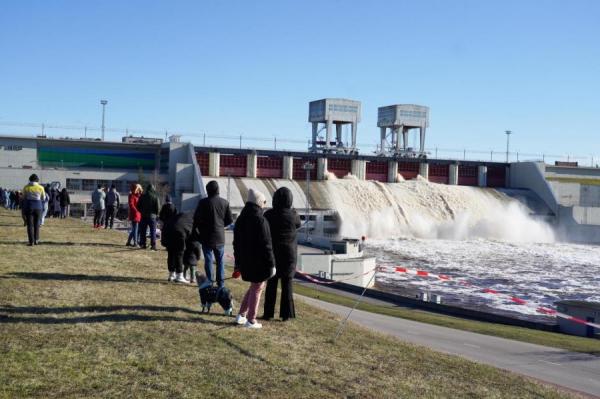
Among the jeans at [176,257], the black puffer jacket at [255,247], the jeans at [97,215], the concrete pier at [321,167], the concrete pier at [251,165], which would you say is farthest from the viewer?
the concrete pier at [321,167]

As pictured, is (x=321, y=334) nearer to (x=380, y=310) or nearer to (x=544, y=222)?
(x=380, y=310)

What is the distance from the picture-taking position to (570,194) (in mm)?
74188

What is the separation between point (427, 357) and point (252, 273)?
8.26ft

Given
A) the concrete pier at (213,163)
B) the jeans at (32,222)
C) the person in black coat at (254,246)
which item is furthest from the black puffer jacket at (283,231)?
the concrete pier at (213,163)

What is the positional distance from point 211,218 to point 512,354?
5881mm

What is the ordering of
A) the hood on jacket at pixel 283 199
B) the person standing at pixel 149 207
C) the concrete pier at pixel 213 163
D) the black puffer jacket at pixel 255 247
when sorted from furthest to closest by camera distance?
the concrete pier at pixel 213 163
the person standing at pixel 149 207
the hood on jacket at pixel 283 199
the black puffer jacket at pixel 255 247

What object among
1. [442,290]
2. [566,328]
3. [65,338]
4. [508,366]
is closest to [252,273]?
[65,338]

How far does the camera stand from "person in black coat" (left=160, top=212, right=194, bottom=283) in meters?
12.5

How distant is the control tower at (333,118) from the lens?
2817 inches

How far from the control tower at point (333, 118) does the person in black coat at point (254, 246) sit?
205ft

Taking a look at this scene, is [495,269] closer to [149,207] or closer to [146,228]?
[146,228]

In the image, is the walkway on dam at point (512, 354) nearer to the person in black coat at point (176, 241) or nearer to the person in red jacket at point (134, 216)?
the person in black coat at point (176, 241)

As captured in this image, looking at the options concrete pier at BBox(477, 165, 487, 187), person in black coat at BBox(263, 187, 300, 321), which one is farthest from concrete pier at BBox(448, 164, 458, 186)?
person in black coat at BBox(263, 187, 300, 321)

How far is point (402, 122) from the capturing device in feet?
249
